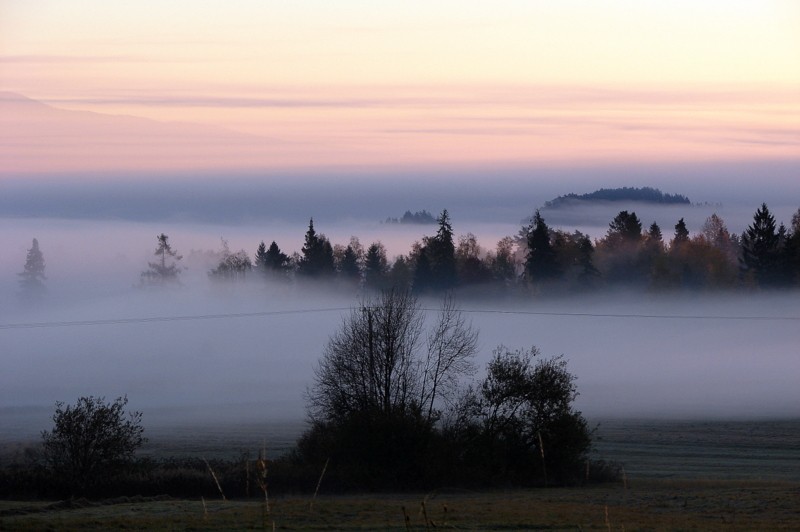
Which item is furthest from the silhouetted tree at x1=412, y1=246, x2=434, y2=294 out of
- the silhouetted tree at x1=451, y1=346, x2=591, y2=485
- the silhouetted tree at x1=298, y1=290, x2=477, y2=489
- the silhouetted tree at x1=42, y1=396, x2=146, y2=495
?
the silhouetted tree at x1=42, y1=396, x2=146, y2=495

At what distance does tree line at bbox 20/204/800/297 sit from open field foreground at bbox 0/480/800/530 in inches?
3627

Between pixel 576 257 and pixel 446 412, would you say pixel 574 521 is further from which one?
pixel 576 257

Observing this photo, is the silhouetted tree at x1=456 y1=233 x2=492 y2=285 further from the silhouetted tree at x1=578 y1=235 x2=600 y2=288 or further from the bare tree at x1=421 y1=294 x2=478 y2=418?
the bare tree at x1=421 y1=294 x2=478 y2=418

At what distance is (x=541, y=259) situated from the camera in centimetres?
13362

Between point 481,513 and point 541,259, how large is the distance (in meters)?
106

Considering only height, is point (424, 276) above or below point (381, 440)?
above

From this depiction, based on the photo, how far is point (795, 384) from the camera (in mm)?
105500

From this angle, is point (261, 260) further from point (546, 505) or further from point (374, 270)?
point (546, 505)

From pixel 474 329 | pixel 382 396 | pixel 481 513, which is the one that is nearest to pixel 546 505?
pixel 481 513

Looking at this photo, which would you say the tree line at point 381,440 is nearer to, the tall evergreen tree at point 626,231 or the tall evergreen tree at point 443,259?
the tall evergreen tree at point 443,259

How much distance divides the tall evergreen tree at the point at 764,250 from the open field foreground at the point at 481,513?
91456 millimetres

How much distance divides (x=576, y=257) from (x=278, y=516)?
12128 cm

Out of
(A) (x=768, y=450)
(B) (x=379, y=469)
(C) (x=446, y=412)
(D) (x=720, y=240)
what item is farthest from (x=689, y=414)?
(D) (x=720, y=240)

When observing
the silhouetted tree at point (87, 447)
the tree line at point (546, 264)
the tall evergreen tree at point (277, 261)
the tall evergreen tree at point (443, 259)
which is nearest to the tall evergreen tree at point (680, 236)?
the tree line at point (546, 264)
